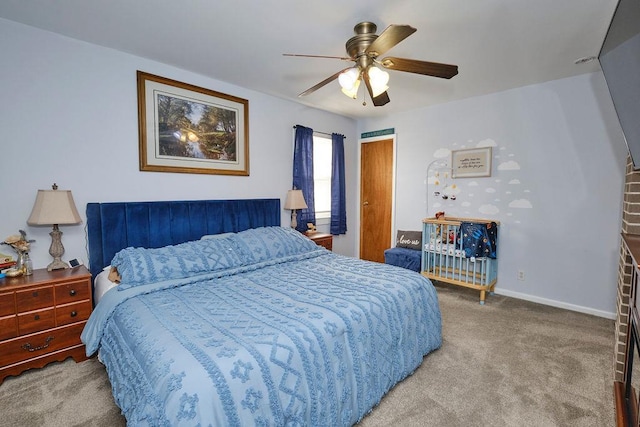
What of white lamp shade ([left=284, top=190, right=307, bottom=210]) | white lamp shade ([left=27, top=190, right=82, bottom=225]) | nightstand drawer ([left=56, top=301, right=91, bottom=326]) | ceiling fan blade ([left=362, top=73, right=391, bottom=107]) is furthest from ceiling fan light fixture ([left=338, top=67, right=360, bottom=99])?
nightstand drawer ([left=56, top=301, right=91, bottom=326])

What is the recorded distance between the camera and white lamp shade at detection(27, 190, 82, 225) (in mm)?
2178

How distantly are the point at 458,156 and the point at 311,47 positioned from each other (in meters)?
2.46

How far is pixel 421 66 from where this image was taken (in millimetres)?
2033

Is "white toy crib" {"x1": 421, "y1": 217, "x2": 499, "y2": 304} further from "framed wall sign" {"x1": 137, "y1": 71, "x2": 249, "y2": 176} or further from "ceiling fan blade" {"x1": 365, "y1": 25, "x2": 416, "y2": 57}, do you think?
"framed wall sign" {"x1": 137, "y1": 71, "x2": 249, "y2": 176}

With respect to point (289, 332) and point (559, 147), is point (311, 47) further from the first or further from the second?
→ point (559, 147)

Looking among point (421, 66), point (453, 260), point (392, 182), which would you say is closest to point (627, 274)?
point (453, 260)

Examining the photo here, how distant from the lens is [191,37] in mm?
2414

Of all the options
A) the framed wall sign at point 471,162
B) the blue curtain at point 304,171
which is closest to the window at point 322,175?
the blue curtain at point 304,171

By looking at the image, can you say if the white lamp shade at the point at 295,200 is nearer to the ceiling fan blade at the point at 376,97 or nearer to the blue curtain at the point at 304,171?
the blue curtain at the point at 304,171

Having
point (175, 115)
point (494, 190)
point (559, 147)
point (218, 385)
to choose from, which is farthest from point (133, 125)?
point (559, 147)

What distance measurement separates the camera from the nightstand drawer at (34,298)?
2011 mm

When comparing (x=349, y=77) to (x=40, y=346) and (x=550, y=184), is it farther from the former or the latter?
(x=40, y=346)

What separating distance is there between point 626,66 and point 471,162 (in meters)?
2.31

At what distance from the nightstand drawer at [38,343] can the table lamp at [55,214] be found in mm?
485
